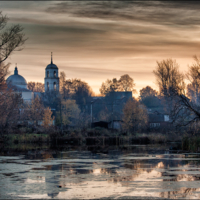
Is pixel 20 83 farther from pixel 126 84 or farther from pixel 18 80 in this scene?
pixel 126 84

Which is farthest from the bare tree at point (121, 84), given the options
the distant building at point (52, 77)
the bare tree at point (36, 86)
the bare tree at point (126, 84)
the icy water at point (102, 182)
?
the icy water at point (102, 182)

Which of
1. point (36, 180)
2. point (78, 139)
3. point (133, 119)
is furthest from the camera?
point (133, 119)

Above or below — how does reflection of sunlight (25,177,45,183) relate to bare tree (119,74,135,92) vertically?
below

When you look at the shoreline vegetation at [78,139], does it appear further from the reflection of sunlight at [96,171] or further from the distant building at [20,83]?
the distant building at [20,83]

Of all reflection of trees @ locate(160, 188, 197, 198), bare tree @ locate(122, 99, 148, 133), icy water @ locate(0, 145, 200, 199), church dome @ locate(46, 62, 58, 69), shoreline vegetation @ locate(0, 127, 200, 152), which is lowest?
reflection of trees @ locate(160, 188, 197, 198)

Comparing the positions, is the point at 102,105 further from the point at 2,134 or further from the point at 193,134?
the point at 193,134

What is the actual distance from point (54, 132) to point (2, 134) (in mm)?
7740

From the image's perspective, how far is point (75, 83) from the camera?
365 feet

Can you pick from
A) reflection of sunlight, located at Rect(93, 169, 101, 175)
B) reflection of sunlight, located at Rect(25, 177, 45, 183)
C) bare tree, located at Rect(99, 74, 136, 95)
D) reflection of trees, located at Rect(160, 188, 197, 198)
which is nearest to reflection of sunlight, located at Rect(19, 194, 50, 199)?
reflection of sunlight, located at Rect(25, 177, 45, 183)

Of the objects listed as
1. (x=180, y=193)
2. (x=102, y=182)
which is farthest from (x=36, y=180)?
(x=180, y=193)

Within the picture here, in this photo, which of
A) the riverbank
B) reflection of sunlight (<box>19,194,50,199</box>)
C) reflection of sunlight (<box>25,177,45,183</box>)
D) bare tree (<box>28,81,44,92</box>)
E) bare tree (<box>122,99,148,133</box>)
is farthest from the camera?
bare tree (<box>28,81,44,92</box>)

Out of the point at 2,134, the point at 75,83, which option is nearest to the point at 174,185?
the point at 2,134

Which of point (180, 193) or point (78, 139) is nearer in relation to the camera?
point (180, 193)

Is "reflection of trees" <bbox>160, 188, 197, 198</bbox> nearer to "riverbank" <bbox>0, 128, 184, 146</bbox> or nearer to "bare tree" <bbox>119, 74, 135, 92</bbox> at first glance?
"riverbank" <bbox>0, 128, 184, 146</bbox>
